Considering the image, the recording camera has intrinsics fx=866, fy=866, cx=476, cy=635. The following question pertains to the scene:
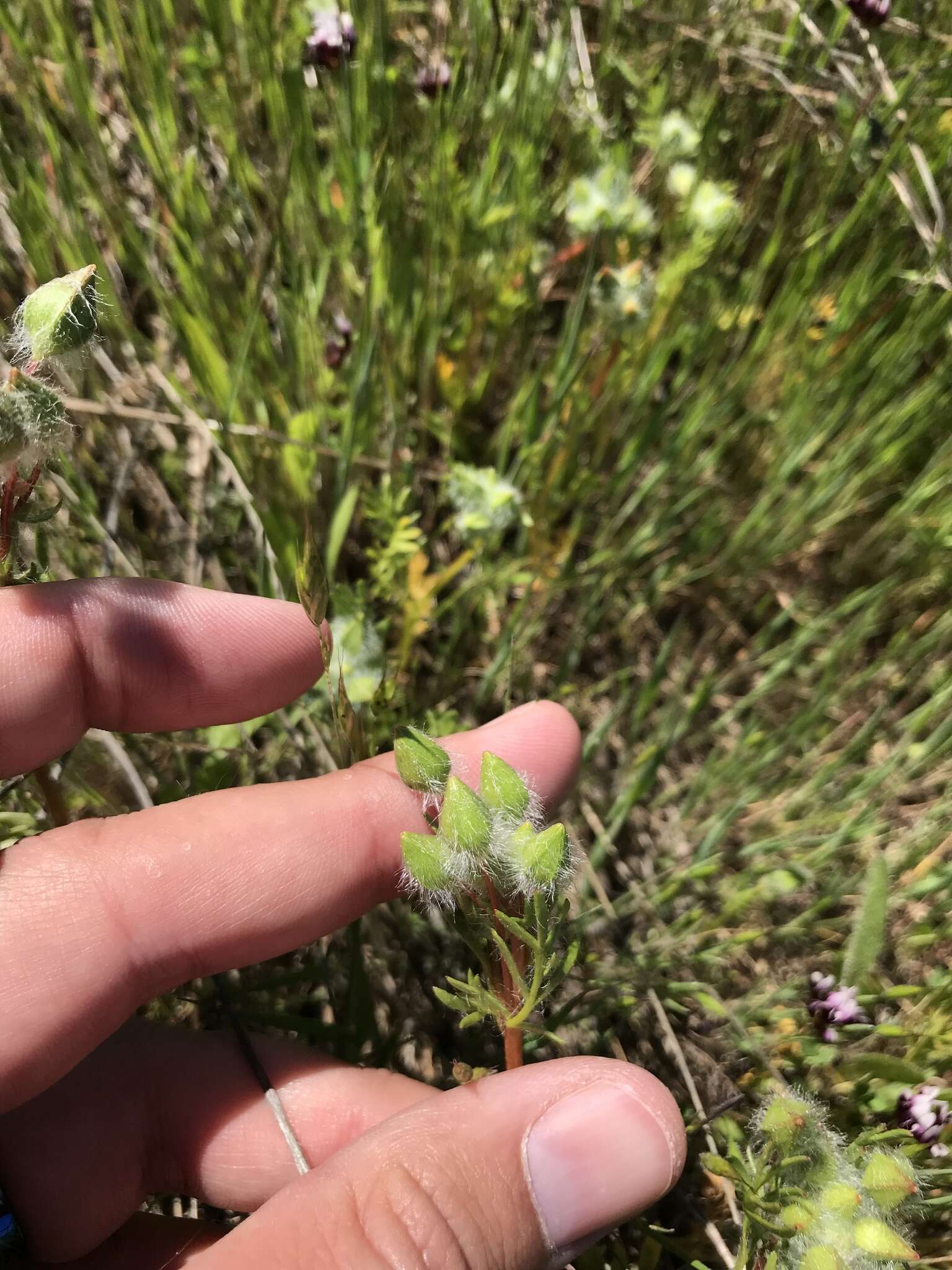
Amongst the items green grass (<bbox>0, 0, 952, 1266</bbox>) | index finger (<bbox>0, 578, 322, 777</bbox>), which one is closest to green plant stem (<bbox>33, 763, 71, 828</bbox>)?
index finger (<bbox>0, 578, 322, 777</bbox>)

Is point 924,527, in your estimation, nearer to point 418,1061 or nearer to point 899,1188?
point 899,1188

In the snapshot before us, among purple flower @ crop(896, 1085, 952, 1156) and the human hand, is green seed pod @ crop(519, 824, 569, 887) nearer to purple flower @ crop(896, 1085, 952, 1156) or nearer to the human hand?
the human hand

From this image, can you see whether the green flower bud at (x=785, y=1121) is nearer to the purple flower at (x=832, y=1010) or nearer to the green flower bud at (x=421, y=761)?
the purple flower at (x=832, y=1010)

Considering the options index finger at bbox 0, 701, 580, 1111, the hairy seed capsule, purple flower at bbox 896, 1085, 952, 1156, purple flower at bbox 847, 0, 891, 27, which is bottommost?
purple flower at bbox 896, 1085, 952, 1156

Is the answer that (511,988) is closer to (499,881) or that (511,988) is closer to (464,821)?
(499,881)

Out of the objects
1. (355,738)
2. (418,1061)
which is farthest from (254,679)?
(418,1061)

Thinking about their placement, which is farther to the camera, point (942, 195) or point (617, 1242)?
point (942, 195)
